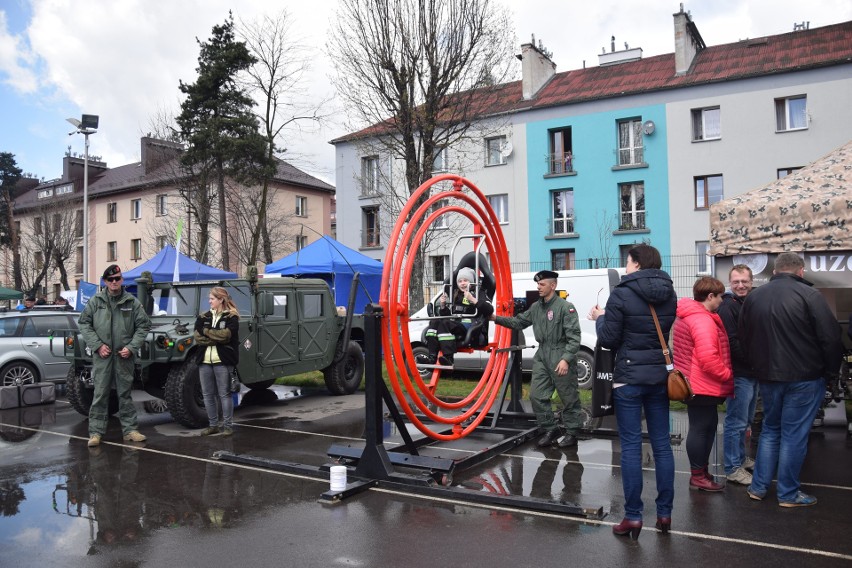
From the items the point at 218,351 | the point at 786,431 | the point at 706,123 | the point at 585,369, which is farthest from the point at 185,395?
the point at 706,123

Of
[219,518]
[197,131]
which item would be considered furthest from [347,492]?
[197,131]

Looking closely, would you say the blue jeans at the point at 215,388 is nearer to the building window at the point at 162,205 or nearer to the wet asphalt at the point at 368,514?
the wet asphalt at the point at 368,514

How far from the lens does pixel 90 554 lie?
475cm

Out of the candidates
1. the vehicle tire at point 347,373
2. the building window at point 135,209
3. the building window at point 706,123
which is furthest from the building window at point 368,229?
the vehicle tire at point 347,373

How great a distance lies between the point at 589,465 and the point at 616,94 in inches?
1023

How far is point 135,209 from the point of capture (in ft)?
145

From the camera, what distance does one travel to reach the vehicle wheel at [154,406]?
11219 mm

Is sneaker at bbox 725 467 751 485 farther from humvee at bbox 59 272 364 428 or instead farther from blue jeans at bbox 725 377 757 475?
humvee at bbox 59 272 364 428

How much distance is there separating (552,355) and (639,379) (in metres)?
3.04

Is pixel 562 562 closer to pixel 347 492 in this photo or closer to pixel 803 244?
pixel 347 492

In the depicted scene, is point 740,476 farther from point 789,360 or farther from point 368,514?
point 368,514

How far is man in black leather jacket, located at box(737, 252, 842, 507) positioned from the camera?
Answer: 5.31 meters

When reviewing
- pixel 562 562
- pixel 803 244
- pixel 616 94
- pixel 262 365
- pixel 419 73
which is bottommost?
pixel 562 562

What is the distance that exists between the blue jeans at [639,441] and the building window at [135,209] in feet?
144
